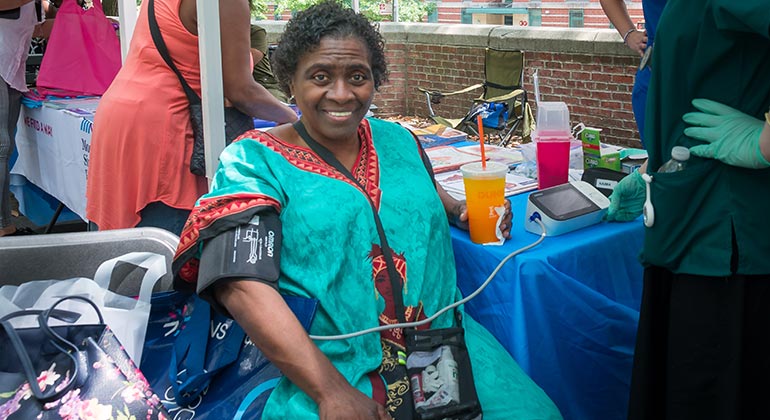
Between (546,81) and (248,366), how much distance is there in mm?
7575

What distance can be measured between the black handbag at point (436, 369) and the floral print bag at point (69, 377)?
591mm

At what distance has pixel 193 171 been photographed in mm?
2803

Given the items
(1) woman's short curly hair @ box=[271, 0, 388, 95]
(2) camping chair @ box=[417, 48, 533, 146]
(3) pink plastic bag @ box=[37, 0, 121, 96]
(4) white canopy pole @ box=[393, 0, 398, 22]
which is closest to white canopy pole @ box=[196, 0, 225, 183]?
(1) woman's short curly hair @ box=[271, 0, 388, 95]

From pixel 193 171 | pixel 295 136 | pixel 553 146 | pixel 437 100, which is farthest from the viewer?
pixel 437 100

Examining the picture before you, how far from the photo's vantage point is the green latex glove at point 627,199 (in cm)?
235

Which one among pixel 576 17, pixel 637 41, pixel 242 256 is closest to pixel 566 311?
pixel 242 256

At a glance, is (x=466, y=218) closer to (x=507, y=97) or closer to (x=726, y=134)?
(x=726, y=134)

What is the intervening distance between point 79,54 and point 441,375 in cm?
369

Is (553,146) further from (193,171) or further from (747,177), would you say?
(193,171)

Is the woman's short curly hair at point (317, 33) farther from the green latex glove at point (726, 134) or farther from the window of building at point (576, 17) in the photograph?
the window of building at point (576, 17)

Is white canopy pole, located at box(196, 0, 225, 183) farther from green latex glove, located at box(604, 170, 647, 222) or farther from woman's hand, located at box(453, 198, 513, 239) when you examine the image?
green latex glove, located at box(604, 170, 647, 222)

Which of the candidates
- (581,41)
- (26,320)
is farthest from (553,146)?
(581,41)

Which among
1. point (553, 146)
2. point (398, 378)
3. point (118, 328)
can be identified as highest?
point (553, 146)

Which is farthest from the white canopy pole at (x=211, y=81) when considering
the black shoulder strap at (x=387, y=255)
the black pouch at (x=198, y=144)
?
the black shoulder strap at (x=387, y=255)
